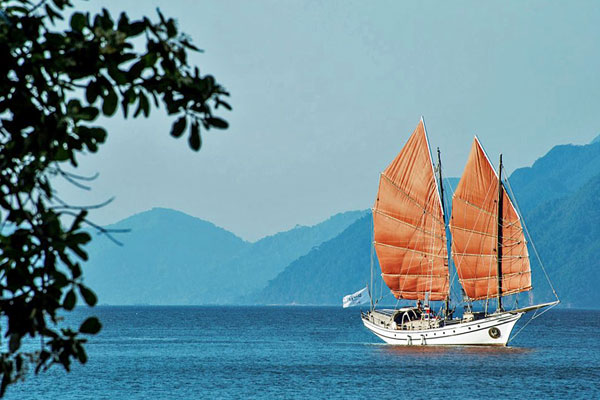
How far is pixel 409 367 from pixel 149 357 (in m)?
17.5

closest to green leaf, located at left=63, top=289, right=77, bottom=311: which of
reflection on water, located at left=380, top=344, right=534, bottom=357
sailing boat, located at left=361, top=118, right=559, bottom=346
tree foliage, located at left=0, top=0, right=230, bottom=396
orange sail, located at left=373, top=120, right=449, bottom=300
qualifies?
tree foliage, located at left=0, top=0, right=230, bottom=396

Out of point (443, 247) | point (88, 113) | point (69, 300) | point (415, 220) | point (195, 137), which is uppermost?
point (415, 220)

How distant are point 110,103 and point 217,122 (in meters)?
0.54

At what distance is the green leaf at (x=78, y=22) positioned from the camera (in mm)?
4645

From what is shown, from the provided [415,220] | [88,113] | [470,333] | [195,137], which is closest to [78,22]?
[88,113]

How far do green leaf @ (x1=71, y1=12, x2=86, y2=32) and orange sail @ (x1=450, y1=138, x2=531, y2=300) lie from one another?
54.1 meters

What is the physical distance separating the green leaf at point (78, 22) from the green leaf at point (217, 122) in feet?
2.47

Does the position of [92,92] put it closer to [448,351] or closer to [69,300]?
[69,300]

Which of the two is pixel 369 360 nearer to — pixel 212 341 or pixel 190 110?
pixel 212 341

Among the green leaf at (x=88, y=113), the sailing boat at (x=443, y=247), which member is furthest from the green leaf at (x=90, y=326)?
the sailing boat at (x=443, y=247)

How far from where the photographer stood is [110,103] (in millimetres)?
4754

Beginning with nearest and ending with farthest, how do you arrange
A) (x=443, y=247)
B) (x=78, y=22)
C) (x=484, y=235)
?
(x=78, y=22)
(x=484, y=235)
(x=443, y=247)

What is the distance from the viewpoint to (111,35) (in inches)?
180

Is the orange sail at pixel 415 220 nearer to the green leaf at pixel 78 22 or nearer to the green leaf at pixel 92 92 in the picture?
the green leaf at pixel 92 92
